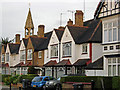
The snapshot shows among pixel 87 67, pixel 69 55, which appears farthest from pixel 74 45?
pixel 87 67

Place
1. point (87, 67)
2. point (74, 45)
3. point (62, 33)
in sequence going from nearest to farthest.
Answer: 1. point (87, 67)
2. point (74, 45)
3. point (62, 33)

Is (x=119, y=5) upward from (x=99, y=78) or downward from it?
upward

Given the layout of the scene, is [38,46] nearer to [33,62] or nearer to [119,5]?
[33,62]

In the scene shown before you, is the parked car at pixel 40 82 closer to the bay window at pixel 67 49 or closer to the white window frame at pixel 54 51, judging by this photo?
the bay window at pixel 67 49

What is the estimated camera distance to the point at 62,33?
39.7m

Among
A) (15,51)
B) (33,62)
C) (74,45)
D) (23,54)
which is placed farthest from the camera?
(15,51)

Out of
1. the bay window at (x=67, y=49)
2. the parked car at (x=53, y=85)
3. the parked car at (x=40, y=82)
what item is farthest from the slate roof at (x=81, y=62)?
the parked car at (x=53, y=85)

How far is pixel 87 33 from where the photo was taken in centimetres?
3497

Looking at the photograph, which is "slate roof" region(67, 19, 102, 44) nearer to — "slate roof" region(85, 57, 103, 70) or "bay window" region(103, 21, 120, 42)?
"slate roof" region(85, 57, 103, 70)

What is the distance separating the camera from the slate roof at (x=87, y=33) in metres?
32.1

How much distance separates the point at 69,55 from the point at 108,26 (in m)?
10.6

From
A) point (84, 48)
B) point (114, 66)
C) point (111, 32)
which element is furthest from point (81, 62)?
point (111, 32)

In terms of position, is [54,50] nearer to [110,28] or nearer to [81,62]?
[81,62]

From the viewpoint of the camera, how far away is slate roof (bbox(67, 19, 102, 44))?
1264 inches
